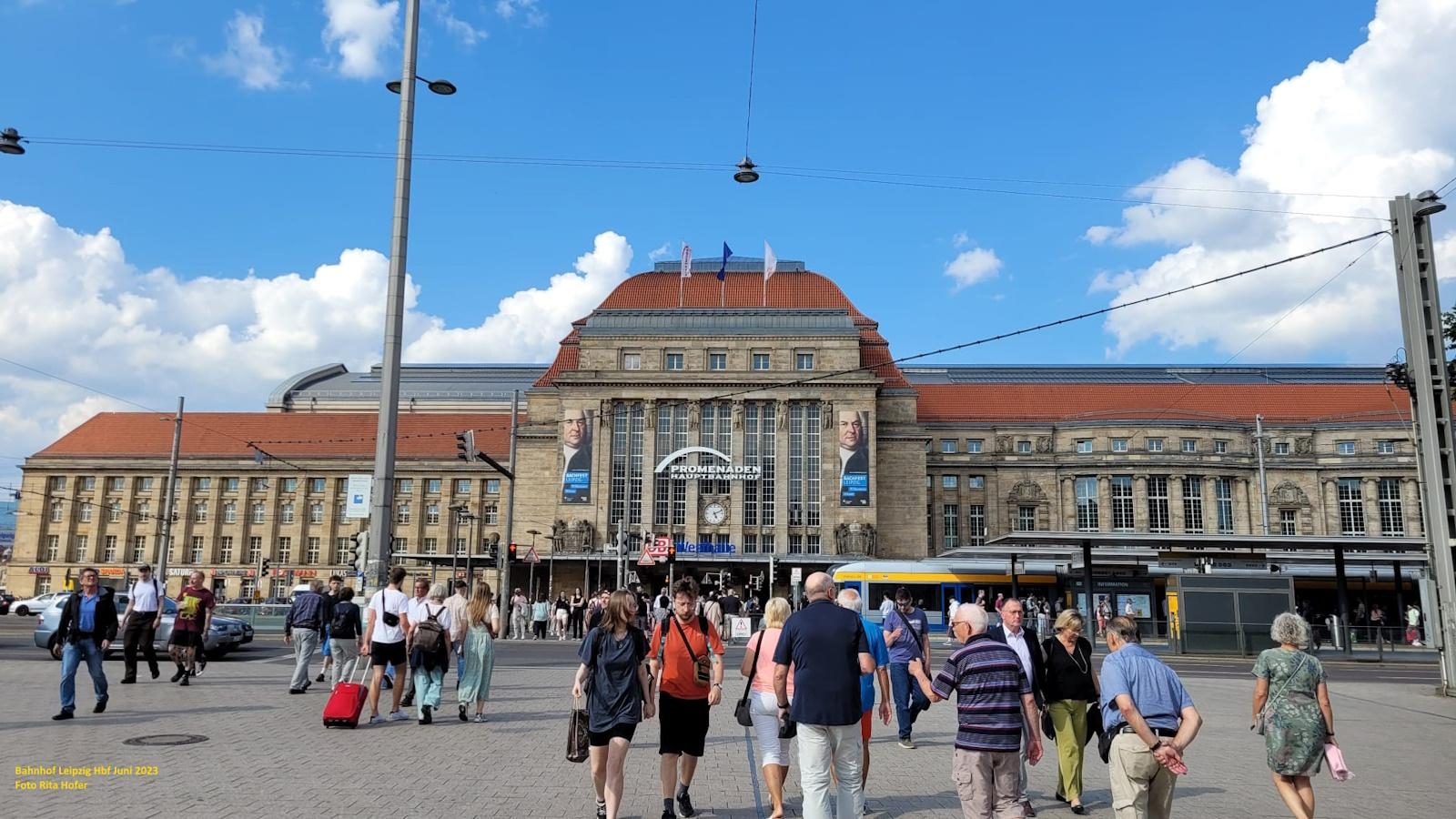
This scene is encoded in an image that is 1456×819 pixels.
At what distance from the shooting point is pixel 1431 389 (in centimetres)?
1983

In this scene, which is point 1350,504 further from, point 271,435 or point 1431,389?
point 271,435

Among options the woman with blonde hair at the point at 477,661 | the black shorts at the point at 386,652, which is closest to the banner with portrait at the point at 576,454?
the woman with blonde hair at the point at 477,661

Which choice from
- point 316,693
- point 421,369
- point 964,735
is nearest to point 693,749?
point 964,735

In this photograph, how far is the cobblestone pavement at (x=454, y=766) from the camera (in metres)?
8.30

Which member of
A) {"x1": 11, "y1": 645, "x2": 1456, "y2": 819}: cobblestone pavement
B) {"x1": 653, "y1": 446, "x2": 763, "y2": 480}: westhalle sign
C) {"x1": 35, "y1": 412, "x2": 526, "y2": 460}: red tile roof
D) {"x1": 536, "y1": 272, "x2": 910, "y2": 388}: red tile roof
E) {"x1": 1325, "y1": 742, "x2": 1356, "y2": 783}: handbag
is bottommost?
{"x1": 11, "y1": 645, "x2": 1456, "y2": 819}: cobblestone pavement

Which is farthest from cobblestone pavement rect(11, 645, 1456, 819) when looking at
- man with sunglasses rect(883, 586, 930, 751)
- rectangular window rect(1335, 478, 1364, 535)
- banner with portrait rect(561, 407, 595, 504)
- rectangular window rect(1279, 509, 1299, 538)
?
rectangular window rect(1335, 478, 1364, 535)

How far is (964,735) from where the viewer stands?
6.81 metres

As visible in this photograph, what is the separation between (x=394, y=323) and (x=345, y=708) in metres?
5.73

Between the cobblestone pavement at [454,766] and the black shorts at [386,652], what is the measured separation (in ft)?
2.59

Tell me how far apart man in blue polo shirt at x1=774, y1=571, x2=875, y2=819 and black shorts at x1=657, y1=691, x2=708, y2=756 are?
1180 mm

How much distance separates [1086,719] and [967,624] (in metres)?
2.76

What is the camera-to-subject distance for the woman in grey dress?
733cm

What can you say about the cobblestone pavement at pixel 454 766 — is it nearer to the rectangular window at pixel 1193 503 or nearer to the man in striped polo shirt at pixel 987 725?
the man in striped polo shirt at pixel 987 725

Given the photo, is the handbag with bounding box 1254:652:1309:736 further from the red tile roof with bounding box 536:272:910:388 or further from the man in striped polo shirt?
the red tile roof with bounding box 536:272:910:388
